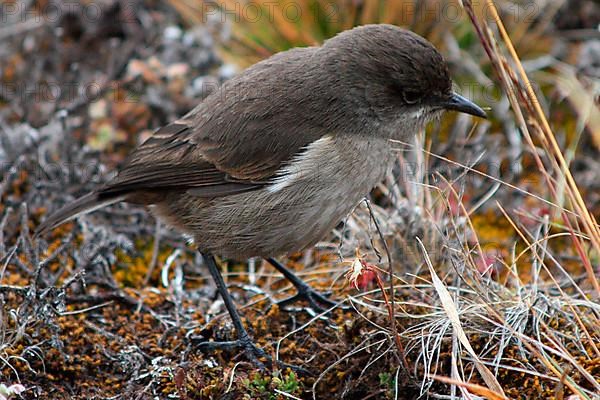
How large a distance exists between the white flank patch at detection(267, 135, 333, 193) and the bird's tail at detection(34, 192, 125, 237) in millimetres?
1056

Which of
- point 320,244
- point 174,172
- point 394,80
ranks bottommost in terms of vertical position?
point 320,244

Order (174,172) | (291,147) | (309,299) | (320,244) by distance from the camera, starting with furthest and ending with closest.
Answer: (320,244) < (309,299) < (174,172) < (291,147)

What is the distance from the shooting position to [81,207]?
192 inches

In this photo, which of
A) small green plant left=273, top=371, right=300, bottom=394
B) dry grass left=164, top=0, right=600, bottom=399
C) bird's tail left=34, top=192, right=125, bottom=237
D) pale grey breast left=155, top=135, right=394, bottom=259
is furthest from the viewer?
bird's tail left=34, top=192, right=125, bottom=237

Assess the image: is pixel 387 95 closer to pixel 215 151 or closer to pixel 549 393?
pixel 215 151

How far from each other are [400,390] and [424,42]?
73.7 inches

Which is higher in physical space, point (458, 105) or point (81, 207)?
point (458, 105)

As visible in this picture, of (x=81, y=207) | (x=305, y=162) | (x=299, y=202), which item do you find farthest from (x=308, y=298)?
(x=81, y=207)

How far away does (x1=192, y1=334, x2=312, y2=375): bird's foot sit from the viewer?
4.22 meters

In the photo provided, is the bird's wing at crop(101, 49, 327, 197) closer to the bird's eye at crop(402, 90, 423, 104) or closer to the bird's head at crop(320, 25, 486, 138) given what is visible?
the bird's head at crop(320, 25, 486, 138)

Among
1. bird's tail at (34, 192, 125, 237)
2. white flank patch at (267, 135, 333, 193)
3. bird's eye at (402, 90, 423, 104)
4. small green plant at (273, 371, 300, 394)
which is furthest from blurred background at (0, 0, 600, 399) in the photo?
white flank patch at (267, 135, 333, 193)

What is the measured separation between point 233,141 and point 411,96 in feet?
3.39

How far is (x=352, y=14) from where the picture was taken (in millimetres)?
6824

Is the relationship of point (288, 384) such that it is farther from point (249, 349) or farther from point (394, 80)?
point (394, 80)
